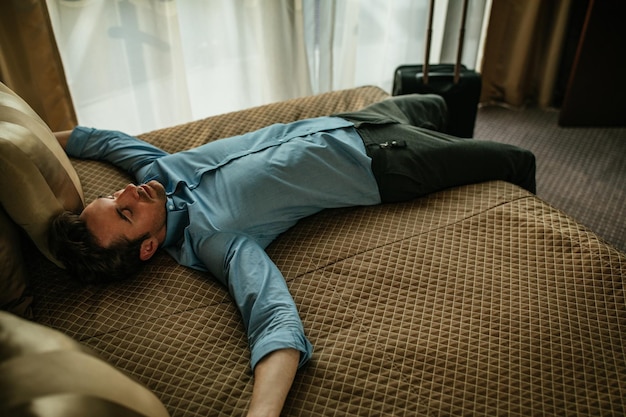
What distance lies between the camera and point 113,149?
1604 mm

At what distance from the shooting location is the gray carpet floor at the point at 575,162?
2086 mm

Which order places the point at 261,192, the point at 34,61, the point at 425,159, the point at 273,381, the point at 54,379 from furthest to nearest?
the point at 34,61, the point at 425,159, the point at 261,192, the point at 273,381, the point at 54,379

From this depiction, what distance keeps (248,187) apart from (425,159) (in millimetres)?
549

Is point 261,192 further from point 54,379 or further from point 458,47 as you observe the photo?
point 458,47

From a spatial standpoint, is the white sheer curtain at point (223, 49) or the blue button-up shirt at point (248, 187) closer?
the blue button-up shirt at point (248, 187)

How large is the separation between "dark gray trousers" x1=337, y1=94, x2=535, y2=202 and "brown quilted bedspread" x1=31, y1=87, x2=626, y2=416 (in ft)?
0.24

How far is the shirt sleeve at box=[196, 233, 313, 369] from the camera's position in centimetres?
104

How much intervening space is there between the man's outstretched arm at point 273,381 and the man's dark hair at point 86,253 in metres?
0.46

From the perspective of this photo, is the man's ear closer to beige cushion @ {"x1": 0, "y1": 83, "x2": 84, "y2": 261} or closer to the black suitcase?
beige cushion @ {"x1": 0, "y1": 83, "x2": 84, "y2": 261}

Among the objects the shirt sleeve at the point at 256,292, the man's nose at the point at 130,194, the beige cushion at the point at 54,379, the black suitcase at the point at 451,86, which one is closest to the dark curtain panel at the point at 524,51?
the black suitcase at the point at 451,86

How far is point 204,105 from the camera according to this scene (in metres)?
2.46

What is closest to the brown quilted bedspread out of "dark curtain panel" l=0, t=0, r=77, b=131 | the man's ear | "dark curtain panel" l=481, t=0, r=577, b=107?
the man's ear

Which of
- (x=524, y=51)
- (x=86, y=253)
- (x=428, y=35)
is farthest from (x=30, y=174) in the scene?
(x=524, y=51)

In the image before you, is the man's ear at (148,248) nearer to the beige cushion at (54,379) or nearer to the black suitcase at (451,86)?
the beige cushion at (54,379)
